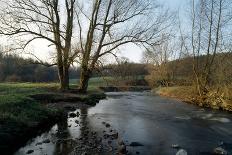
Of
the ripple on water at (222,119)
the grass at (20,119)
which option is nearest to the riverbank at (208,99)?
the ripple on water at (222,119)

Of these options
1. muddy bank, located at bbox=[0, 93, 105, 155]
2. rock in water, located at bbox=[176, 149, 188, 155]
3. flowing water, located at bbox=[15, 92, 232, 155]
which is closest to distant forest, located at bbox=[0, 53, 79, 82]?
flowing water, located at bbox=[15, 92, 232, 155]

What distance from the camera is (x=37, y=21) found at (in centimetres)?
2994

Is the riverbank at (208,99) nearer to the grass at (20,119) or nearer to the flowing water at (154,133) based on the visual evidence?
the flowing water at (154,133)

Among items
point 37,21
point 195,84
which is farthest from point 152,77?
point 37,21

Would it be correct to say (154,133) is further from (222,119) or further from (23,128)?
(222,119)

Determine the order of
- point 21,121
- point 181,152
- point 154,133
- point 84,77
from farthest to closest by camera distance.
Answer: point 84,77 → point 154,133 → point 21,121 → point 181,152

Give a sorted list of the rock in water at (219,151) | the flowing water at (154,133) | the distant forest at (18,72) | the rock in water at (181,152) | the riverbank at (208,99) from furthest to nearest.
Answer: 1. the distant forest at (18,72)
2. the riverbank at (208,99)
3. the flowing water at (154,133)
4. the rock in water at (219,151)
5. the rock in water at (181,152)

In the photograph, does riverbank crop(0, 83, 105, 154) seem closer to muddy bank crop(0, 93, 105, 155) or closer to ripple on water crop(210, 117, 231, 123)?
muddy bank crop(0, 93, 105, 155)

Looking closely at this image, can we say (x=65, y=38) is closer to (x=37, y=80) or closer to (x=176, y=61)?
(x=176, y=61)

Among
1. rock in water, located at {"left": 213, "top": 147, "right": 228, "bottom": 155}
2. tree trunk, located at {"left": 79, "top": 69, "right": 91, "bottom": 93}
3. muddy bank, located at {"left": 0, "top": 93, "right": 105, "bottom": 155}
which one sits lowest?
rock in water, located at {"left": 213, "top": 147, "right": 228, "bottom": 155}

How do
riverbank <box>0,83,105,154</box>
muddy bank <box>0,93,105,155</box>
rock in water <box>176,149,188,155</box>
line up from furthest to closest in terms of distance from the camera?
riverbank <box>0,83,105,154</box> < muddy bank <box>0,93,105,155</box> < rock in water <box>176,149,188,155</box>

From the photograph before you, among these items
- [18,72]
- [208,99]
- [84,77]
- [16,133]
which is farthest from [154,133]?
[18,72]

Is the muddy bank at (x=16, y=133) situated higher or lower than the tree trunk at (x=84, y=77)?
lower

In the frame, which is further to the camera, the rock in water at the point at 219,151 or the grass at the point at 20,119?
the grass at the point at 20,119
